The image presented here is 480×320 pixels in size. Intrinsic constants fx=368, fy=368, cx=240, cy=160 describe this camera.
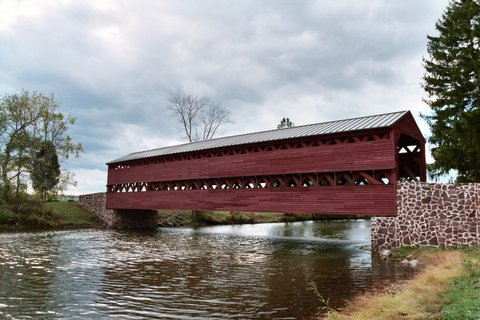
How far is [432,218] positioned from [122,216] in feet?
84.6

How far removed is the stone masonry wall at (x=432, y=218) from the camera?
46.1 ft

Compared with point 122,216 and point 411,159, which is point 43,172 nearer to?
point 122,216

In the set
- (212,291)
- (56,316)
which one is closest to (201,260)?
(212,291)

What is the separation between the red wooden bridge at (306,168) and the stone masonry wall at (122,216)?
679 cm

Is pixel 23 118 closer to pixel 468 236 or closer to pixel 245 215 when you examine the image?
pixel 245 215

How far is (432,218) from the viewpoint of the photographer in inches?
581

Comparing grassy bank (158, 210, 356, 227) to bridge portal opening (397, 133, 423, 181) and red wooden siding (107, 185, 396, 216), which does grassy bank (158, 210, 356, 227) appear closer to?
red wooden siding (107, 185, 396, 216)

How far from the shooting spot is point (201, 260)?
46.3 ft

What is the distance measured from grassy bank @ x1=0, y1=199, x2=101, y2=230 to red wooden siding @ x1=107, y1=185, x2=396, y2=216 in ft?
29.8

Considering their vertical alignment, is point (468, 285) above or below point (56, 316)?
above

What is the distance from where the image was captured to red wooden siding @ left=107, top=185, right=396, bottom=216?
1592 centimetres

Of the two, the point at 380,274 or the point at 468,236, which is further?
the point at 468,236

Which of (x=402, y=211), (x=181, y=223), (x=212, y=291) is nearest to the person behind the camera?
(x=212, y=291)

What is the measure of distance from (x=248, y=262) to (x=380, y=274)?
15.6 feet
